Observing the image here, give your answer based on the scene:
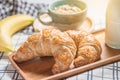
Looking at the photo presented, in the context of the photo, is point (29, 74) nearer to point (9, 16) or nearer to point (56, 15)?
point (56, 15)

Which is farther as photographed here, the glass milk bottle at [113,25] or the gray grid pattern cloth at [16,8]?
the gray grid pattern cloth at [16,8]

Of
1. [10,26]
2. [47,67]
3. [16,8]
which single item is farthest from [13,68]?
[16,8]

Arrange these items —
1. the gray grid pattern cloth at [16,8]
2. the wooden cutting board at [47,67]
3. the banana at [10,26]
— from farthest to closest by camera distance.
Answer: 1. the gray grid pattern cloth at [16,8]
2. the banana at [10,26]
3. the wooden cutting board at [47,67]

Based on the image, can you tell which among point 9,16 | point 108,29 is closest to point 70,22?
point 108,29

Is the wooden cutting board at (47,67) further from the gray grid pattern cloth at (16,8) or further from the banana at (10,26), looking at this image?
the gray grid pattern cloth at (16,8)

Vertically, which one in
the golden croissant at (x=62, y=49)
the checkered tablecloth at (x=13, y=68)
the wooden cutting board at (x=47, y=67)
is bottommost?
the checkered tablecloth at (x=13, y=68)

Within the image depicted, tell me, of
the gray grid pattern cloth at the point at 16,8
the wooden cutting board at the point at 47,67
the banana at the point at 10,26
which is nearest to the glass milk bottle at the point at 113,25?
the wooden cutting board at the point at 47,67

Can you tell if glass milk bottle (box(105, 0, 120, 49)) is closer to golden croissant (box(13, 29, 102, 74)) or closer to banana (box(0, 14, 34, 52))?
golden croissant (box(13, 29, 102, 74))

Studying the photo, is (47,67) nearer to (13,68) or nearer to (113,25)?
(13,68)

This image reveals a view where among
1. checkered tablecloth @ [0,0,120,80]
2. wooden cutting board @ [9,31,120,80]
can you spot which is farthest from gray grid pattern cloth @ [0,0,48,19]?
wooden cutting board @ [9,31,120,80]
